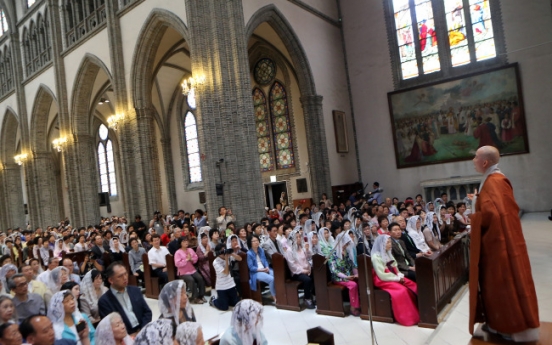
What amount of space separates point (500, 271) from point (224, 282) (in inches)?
188

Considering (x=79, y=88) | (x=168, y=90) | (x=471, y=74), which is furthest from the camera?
(x=168, y=90)

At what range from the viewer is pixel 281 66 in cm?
1752

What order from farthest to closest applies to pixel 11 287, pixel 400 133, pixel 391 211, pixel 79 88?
pixel 79 88, pixel 400 133, pixel 391 211, pixel 11 287

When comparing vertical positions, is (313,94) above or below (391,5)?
below

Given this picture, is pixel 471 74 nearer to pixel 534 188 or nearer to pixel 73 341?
pixel 534 188

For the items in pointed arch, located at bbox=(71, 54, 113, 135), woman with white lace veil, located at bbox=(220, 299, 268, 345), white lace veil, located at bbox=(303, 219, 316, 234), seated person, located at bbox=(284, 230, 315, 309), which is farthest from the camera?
pointed arch, located at bbox=(71, 54, 113, 135)

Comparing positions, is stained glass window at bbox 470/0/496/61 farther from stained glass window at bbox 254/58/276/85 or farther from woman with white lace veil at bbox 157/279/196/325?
woman with white lace veil at bbox 157/279/196/325

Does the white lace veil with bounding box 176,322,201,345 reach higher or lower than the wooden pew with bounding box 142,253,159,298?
higher

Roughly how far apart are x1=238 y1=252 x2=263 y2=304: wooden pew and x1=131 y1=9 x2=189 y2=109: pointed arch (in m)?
8.68

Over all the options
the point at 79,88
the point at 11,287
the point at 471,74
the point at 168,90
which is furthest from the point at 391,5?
the point at 11,287

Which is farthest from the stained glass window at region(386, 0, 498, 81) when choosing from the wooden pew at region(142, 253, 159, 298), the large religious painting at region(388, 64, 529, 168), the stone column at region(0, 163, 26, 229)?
the stone column at region(0, 163, 26, 229)

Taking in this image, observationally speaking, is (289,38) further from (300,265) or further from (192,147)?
(300,265)

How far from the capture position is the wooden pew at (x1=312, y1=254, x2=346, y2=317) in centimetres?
598

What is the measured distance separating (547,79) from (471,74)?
2379 millimetres
